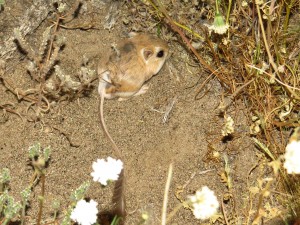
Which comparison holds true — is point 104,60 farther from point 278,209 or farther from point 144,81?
point 278,209

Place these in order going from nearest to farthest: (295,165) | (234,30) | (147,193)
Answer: (295,165) → (147,193) → (234,30)

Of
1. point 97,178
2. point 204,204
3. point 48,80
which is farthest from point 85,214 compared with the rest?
point 48,80

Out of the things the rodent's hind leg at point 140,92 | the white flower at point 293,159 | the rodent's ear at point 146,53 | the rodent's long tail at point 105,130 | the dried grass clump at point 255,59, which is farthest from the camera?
the rodent's ear at point 146,53

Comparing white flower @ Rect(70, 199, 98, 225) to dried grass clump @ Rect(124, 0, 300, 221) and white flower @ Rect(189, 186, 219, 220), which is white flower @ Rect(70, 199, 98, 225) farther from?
dried grass clump @ Rect(124, 0, 300, 221)

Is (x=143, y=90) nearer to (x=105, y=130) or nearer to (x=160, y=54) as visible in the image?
(x=160, y=54)

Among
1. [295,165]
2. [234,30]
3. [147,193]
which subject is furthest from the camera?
[234,30]

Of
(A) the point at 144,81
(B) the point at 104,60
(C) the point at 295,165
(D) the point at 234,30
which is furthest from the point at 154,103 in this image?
(C) the point at 295,165

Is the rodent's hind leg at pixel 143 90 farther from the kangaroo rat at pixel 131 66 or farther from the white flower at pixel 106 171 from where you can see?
the white flower at pixel 106 171

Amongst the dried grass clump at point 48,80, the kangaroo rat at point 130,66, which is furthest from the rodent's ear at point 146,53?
the dried grass clump at point 48,80

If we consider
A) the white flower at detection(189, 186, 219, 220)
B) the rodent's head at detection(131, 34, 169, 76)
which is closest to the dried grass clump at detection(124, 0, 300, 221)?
the rodent's head at detection(131, 34, 169, 76)
